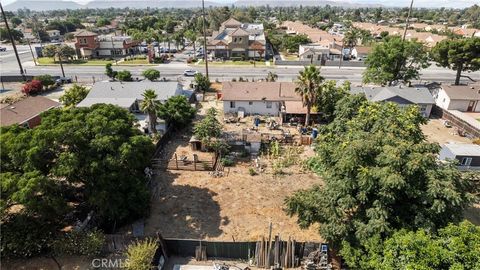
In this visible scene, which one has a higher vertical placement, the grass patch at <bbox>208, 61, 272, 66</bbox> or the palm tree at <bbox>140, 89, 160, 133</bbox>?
the palm tree at <bbox>140, 89, 160, 133</bbox>

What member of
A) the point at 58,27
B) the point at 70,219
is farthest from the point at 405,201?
the point at 58,27

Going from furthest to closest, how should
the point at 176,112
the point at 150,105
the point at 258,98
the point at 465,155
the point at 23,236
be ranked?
the point at 258,98 → the point at 176,112 → the point at 150,105 → the point at 465,155 → the point at 23,236

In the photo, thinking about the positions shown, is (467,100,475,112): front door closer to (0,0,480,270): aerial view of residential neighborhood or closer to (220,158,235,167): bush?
(0,0,480,270): aerial view of residential neighborhood

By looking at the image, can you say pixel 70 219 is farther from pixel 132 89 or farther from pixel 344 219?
pixel 132 89

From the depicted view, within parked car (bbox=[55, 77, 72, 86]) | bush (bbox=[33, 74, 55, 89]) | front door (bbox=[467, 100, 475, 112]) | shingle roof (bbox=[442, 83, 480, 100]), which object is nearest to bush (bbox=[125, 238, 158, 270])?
shingle roof (bbox=[442, 83, 480, 100])

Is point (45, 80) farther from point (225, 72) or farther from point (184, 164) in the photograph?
point (184, 164)

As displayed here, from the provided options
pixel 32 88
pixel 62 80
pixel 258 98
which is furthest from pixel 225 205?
pixel 62 80
